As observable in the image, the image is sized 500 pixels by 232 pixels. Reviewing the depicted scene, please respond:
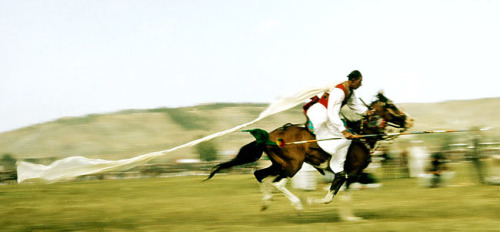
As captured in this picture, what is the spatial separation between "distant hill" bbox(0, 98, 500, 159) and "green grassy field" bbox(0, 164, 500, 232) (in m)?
73.0

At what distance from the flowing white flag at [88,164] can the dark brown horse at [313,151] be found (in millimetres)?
488

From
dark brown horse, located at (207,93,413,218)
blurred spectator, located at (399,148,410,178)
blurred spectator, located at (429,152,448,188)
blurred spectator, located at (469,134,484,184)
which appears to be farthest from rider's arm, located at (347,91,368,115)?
blurred spectator, located at (399,148,410,178)

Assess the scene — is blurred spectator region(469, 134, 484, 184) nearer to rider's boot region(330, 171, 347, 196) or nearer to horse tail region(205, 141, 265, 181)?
rider's boot region(330, 171, 347, 196)

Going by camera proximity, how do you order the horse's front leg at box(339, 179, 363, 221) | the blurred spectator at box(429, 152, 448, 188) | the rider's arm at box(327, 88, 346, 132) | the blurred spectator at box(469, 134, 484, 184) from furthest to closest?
the blurred spectator at box(469, 134, 484, 184)
the blurred spectator at box(429, 152, 448, 188)
the horse's front leg at box(339, 179, 363, 221)
the rider's arm at box(327, 88, 346, 132)

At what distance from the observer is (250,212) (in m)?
13.0

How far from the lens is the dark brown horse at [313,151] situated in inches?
409

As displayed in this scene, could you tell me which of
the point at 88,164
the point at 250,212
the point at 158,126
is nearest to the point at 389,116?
the point at 250,212

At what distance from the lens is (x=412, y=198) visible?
606 inches

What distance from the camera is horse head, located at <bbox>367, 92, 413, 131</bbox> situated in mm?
10641

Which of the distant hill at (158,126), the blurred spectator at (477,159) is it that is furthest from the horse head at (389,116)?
the distant hill at (158,126)

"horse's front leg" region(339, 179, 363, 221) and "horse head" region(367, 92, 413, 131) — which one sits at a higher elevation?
"horse head" region(367, 92, 413, 131)

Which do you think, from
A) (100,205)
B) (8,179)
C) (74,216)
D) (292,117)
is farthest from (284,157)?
(292,117)

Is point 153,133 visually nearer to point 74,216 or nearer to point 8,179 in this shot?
point 8,179

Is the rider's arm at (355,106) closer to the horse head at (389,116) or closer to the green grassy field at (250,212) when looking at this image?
the horse head at (389,116)
